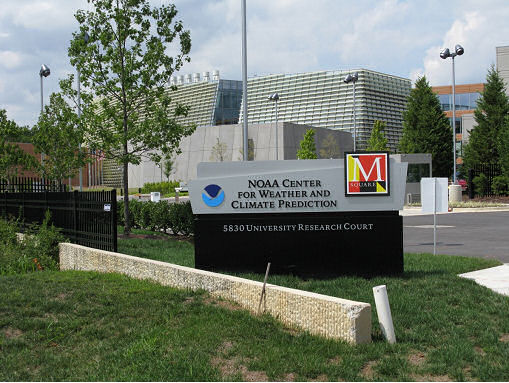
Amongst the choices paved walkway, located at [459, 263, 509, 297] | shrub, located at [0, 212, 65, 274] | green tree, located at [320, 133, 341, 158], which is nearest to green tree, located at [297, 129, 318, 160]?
green tree, located at [320, 133, 341, 158]

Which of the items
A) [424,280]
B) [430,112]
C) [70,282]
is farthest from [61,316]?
[430,112]

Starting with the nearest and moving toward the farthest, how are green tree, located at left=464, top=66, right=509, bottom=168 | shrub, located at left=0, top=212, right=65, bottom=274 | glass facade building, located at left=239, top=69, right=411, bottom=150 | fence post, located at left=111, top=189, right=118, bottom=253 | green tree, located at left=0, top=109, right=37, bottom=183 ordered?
fence post, located at left=111, top=189, right=118, bottom=253
shrub, located at left=0, top=212, right=65, bottom=274
green tree, located at left=0, top=109, right=37, bottom=183
green tree, located at left=464, top=66, right=509, bottom=168
glass facade building, located at left=239, top=69, right=411, bottom=150

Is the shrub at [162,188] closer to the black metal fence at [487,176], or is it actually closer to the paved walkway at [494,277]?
the black metal fence at [487,176]

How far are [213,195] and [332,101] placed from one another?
92.2 meters

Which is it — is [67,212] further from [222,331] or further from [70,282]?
[222,331]

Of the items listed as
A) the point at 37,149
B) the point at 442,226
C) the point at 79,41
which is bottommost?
the point at 442,226

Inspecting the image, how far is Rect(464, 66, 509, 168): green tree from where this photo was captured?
4128cm

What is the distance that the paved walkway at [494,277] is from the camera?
8.86 meters

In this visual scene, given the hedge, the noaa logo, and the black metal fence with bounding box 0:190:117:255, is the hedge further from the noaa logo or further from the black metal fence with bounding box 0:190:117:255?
the noaa logo

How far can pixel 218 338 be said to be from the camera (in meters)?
6.00

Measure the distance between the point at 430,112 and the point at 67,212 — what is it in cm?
3491

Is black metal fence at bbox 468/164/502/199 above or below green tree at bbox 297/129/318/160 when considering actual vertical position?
below

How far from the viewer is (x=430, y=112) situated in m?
43.3

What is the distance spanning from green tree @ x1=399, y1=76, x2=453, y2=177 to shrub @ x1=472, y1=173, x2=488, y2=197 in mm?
3881
